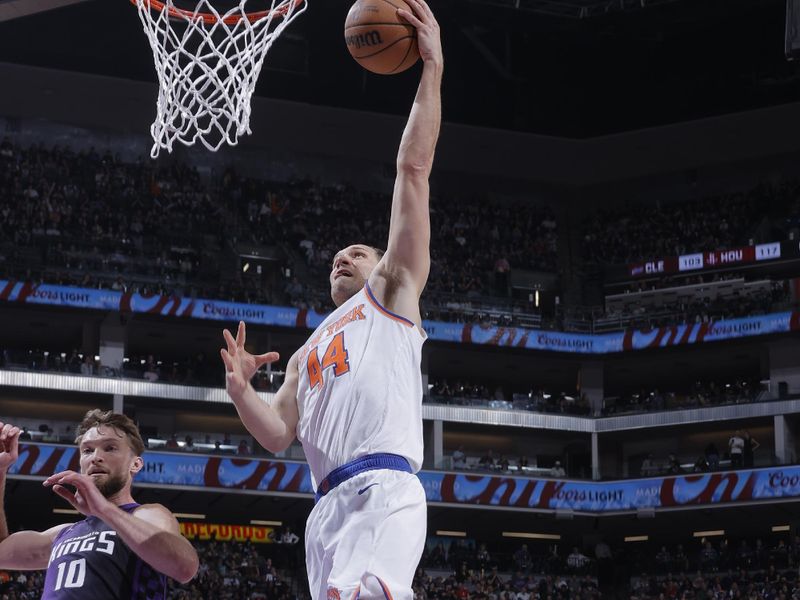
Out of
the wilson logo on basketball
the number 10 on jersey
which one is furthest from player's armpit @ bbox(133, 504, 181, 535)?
the wilson logo on basketball

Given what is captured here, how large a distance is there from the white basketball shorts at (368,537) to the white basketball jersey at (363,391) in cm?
14

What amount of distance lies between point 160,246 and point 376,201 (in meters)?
8.50

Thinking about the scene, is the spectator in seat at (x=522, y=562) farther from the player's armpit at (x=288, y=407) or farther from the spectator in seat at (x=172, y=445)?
the player's armpit at (x=288, y=407)

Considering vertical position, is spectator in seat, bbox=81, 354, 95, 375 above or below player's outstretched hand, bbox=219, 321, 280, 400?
above

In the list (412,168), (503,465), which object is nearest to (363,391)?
(412,168)

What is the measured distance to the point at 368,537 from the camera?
447 centimetres

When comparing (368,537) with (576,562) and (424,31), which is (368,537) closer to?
(424,31)

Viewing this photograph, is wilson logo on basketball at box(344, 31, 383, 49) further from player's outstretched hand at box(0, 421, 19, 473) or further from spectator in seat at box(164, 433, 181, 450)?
spectator in seat at box(164, 433, 181, 450)

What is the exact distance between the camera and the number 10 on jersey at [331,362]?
485cm

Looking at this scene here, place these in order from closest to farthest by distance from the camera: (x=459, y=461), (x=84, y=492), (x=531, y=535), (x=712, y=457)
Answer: (x=84, y=492)
(x=712, y=457)
(x=459, y=461)
(x=531, y=535)

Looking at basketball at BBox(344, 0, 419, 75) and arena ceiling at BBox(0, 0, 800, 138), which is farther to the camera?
arena ceiling at BBox(0, 0, 800, 138)

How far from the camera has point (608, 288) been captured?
40.8 metres

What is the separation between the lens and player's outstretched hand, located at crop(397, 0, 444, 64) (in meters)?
5.07

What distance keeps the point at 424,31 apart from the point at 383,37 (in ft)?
1.17
